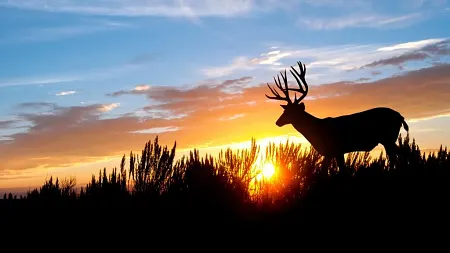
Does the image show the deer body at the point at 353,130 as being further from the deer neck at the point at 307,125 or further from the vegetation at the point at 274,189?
the vegetation at the point at 274,189

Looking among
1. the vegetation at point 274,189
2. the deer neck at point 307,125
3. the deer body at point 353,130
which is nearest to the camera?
the vegetation at point 274,189

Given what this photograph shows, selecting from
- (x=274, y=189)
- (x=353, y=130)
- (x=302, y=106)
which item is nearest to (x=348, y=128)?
(x=353, y=130)

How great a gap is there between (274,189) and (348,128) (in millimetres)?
6947

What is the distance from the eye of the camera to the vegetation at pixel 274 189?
648 centimetres

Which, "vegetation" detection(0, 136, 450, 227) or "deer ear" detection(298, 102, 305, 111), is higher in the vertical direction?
"deer ear" detection(298, 102, 305, 111)

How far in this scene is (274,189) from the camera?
23.5 ft

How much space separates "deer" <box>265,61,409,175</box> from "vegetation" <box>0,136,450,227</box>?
4377 mm

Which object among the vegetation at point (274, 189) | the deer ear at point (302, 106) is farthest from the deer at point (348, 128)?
the vegetation at point (274, 189)

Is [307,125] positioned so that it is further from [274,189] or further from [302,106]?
[274,189]

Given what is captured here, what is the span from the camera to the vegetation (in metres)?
6.48

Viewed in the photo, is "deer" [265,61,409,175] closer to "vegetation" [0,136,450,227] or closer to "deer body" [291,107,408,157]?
"deer body" [291,107,408,157]

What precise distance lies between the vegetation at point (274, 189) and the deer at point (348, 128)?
4.38 m

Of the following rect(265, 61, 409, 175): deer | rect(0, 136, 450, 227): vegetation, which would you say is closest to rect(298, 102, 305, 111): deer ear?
rect(265, 61, 409, 175): deer

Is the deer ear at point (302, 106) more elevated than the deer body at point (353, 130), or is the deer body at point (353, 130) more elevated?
the deer ear at point (302, 106)
